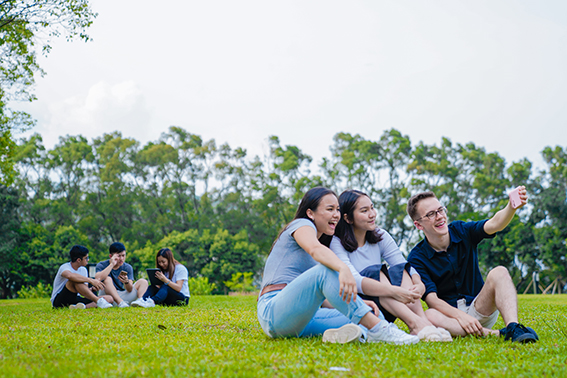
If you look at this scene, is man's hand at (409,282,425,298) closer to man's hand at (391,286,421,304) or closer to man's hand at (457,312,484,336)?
man's hand at (391,286,421,304)

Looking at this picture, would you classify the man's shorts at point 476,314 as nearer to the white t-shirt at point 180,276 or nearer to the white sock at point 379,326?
the white sock at point 379,326

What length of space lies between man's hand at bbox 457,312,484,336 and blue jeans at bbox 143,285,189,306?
6.23m

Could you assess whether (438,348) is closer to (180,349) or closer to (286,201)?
(180,349)

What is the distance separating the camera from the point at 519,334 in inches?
148

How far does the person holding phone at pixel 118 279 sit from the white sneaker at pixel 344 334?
585 centimetres

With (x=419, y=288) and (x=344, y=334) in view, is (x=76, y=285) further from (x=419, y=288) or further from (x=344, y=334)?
(x=419, y=288)

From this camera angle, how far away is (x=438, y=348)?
350 cm

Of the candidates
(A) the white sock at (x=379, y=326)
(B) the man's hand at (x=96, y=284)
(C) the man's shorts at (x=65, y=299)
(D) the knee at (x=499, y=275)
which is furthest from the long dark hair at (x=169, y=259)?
(D) the knee at (x=499, y=275)

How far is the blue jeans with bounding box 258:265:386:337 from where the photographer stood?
3.45 metres

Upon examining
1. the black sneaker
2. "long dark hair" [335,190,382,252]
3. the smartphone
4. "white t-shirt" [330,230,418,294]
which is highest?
the smartphone

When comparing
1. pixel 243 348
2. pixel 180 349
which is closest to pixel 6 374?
pixel 180 349

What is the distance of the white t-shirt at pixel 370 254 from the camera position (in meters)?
4.44

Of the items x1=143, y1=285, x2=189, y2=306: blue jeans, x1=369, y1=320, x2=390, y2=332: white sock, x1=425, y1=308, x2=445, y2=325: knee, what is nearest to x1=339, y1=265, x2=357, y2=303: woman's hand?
x1=369, y1=320, x2=390, y2=332: white sock

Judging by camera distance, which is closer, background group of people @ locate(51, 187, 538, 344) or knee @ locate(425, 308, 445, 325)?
background group of people @ locate(51, 187, 538, 344)
